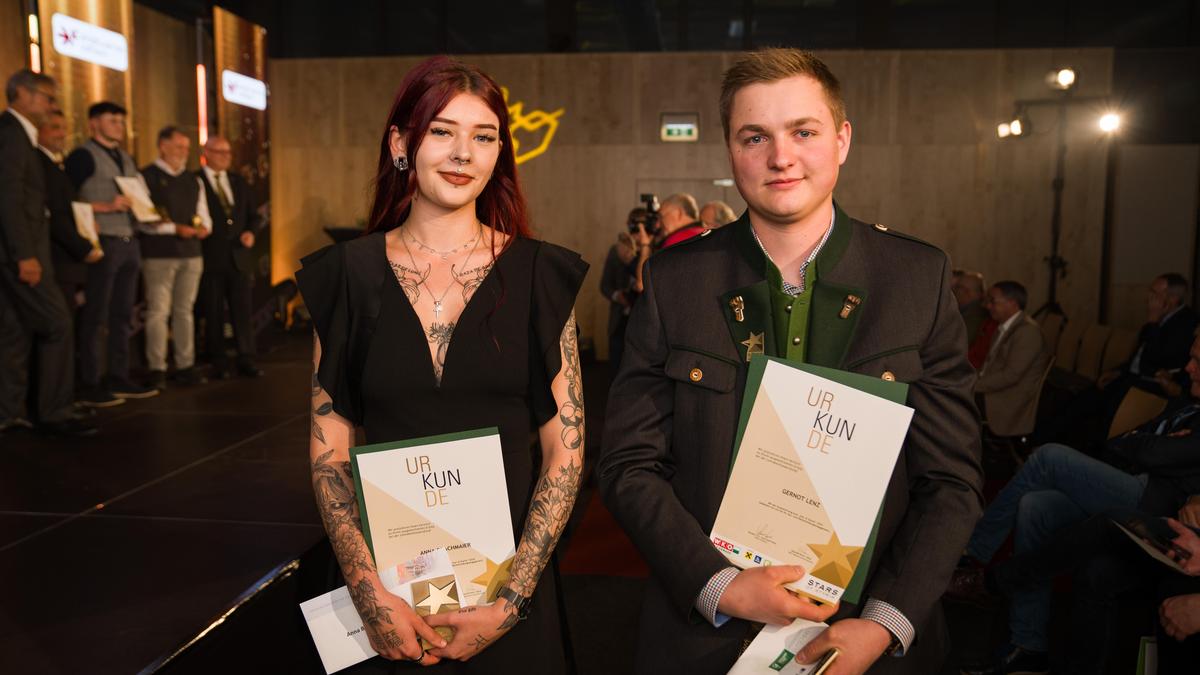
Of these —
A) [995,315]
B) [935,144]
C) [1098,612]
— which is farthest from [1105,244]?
[1098,612]

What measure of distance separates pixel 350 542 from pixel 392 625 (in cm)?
16

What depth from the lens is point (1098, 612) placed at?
2.69 meters

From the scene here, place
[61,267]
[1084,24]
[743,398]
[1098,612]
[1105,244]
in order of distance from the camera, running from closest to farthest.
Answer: [743,398] → [1098,612] → [61,267] → [1105,244] → [1084,24]

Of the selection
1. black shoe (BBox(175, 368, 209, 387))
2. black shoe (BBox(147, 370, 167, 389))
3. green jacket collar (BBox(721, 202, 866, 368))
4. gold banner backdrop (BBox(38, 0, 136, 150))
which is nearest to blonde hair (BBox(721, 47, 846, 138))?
green jacket collar (BBox(721, 202, 866, 368))

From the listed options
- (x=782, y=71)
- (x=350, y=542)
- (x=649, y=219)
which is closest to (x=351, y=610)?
(x=350, y=542)

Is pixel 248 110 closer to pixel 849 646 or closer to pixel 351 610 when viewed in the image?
pixel 351 610

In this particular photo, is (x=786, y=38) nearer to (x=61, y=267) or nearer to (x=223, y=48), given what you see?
(x=223, y=48)

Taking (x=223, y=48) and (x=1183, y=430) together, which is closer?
(x=1183, y=430)

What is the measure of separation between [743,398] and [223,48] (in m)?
7.69

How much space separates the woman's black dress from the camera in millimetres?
1540

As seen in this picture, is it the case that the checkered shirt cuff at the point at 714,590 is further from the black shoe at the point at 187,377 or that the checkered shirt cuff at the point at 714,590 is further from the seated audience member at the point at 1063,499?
the black shoe at the point at 187,377

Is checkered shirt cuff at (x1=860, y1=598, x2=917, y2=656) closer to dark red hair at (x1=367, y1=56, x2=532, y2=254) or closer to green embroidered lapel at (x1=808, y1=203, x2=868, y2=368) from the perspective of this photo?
green embroidered lapel at (x1=808, y1=203, x2=868, y2=368)

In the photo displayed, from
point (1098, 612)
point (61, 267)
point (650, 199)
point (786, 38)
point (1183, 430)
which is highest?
point (786, 38)

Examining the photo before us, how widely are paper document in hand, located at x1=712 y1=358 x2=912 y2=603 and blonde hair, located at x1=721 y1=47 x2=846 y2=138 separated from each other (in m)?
0.39
